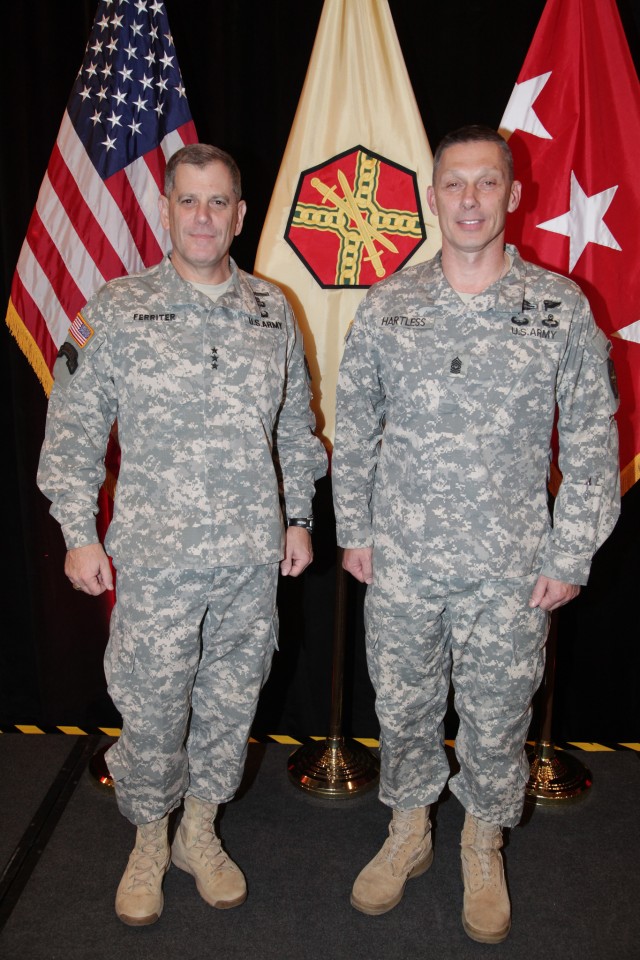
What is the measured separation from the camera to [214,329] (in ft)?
6.42

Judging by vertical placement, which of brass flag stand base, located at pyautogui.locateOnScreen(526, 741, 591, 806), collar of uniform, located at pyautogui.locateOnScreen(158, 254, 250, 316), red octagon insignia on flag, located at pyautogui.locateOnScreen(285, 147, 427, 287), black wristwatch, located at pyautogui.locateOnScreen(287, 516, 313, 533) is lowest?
brass flag stand base, located at pyautogui.locateOnScreen(526, 741, 591, 806)

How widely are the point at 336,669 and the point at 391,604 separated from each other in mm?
817

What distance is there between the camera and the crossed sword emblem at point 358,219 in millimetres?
2525

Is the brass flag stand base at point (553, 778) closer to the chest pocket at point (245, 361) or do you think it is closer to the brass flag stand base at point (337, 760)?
the brass flag stand base at point (337, 760)

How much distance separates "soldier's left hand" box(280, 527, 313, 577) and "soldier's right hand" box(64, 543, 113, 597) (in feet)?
1.49

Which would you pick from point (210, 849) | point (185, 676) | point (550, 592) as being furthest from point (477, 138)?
point (210, 849)

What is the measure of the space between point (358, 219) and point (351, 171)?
146 millimetres

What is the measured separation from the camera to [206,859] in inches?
84.3

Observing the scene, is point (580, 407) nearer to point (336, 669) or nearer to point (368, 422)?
point (368, 422)

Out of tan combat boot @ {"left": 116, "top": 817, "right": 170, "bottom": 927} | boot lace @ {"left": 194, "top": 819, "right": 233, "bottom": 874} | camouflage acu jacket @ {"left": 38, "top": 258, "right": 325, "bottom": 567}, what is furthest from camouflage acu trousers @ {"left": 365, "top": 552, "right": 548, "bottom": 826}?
tan combat boot @ {"left": 116, "top": 817, "right": 170, "bottom": 927}

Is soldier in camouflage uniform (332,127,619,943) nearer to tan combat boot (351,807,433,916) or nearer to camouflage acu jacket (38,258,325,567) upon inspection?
tan combat boot (351,807,433,916)

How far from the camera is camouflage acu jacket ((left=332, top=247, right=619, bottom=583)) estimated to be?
1.87 meters

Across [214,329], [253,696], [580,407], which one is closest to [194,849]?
[253,696]

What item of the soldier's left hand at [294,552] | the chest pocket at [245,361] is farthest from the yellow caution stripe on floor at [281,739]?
the chest pocket at [245,361]
